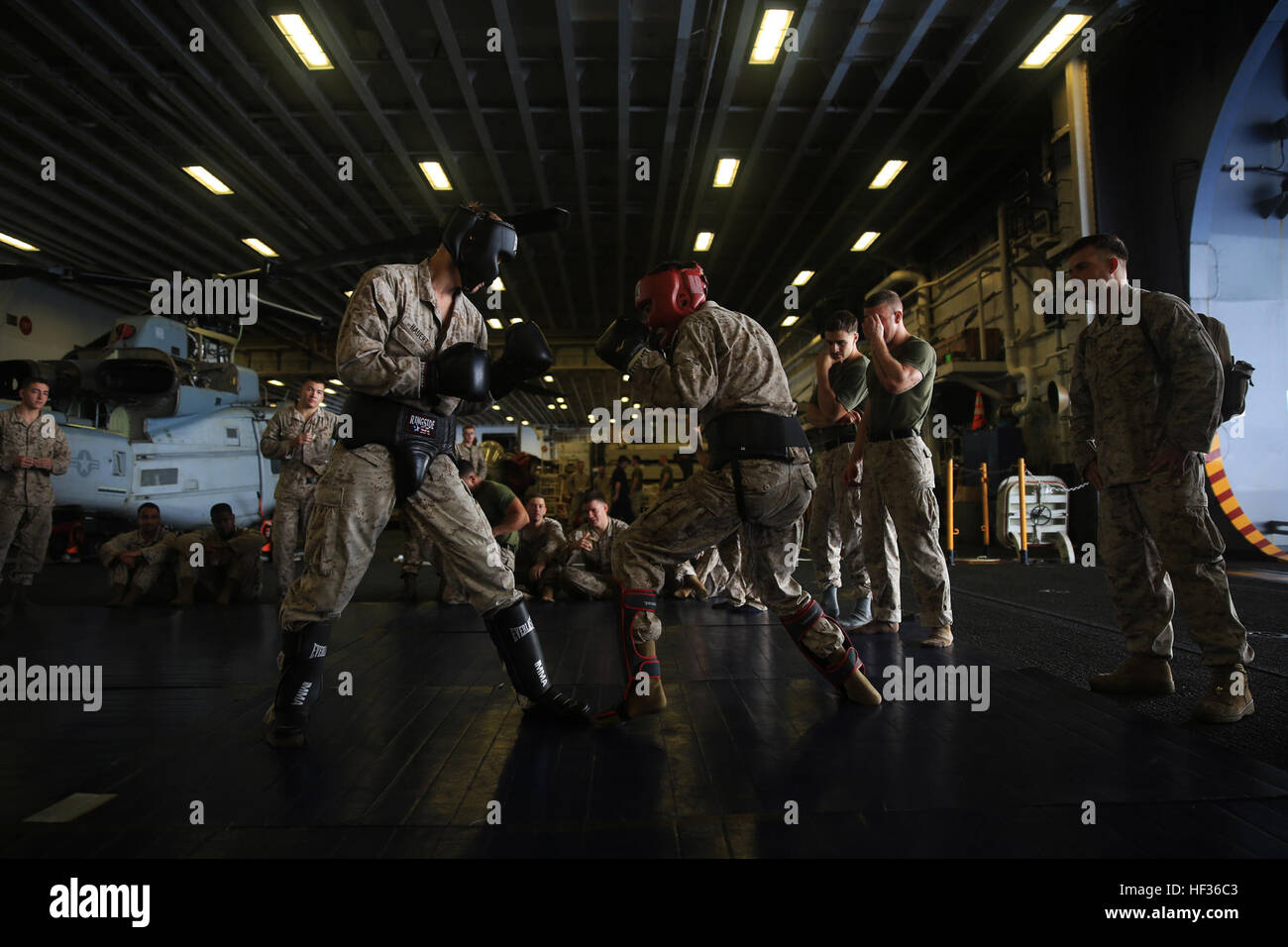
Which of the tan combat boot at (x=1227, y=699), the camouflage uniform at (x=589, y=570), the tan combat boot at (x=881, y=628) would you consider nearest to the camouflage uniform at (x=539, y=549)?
the camouflage uniform at (x=589, y=570)

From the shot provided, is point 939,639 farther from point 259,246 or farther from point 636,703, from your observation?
point 259,246

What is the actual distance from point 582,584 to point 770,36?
21.7 feet

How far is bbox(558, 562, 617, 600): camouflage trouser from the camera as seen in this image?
20.5 feet

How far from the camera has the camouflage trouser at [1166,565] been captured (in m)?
2.53

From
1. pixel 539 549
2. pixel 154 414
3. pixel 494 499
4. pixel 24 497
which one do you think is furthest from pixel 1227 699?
pixel 154 414

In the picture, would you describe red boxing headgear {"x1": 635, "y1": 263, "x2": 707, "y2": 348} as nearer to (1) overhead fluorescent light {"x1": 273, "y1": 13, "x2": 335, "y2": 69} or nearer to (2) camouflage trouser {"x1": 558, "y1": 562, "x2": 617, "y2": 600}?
(2) camouflage trouser {"x1": 558, "y1": 562, "x2": 617, "y2": 600}

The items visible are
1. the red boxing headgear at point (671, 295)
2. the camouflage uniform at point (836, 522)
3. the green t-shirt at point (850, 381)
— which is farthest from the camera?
the camouflage uniform at point (836, 522)

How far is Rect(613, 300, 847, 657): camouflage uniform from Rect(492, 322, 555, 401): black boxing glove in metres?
0.36

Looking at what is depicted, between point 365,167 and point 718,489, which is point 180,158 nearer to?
point 365,167

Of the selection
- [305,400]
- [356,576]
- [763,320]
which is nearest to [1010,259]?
[763,320]

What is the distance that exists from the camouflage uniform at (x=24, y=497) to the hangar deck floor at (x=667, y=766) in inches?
99.4

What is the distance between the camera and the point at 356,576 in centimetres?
240

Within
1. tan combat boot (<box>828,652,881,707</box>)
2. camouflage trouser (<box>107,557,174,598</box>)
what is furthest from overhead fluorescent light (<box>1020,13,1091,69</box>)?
camouflage trouser (<box>107,557,174,598</box>)

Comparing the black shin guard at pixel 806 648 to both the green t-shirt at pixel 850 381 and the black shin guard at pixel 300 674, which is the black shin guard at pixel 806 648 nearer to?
the black shin guard at pixel 300 674
